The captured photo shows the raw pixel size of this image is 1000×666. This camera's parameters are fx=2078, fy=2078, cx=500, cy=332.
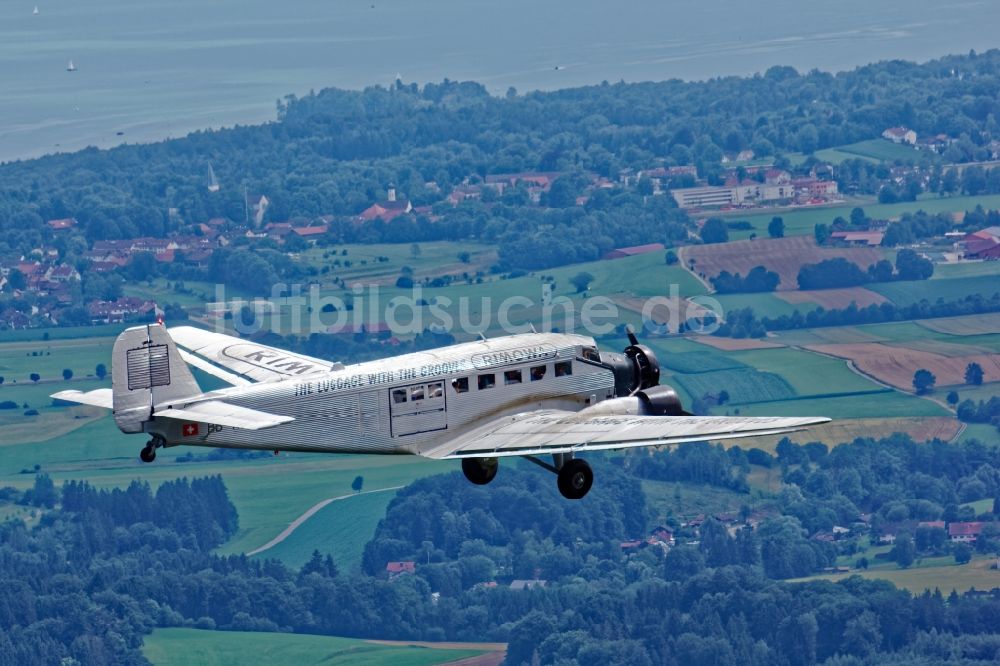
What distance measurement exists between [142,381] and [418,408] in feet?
36.4

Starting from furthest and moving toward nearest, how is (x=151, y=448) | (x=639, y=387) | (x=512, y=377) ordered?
(x=639, y=387), (x=512, y=377), (x=151, y=448)

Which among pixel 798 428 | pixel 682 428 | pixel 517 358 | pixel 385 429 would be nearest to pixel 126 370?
pixel 385 429

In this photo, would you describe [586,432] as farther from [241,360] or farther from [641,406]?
[241,360]

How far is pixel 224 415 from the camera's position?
8125 centimetres

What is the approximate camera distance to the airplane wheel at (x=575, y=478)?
85.4 m

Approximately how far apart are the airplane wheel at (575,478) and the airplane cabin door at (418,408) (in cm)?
540

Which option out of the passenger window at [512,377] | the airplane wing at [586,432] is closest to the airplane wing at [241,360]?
the passenger window at [512,377]

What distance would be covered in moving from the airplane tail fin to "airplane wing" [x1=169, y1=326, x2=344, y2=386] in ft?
18.1

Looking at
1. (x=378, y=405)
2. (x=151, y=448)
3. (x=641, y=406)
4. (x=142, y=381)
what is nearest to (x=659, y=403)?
(x=641, y=406)

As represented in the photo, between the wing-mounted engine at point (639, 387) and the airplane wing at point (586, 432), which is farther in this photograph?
the wing-mounted engine at point (639, 387)

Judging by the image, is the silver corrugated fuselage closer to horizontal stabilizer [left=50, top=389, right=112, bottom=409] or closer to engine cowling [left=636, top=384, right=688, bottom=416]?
horizontal stabilizer [left=50, top=389, right=112, bottom=409]

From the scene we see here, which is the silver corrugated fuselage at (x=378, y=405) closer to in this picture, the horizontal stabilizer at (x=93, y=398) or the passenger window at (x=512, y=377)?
the passenger window at (x=512, y=377)

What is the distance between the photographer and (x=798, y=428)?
71.1 metres

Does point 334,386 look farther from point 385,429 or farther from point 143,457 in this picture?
point 143,457
